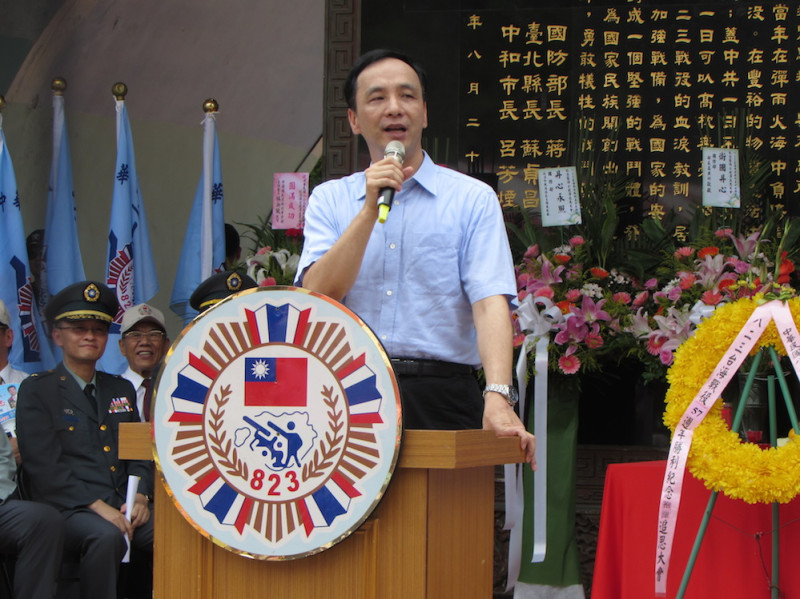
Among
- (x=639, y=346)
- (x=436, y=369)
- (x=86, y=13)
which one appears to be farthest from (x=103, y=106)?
(x=436, y=369)

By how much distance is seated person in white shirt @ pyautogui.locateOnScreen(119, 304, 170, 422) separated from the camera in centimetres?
408

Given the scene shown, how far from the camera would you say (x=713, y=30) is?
4367 mm

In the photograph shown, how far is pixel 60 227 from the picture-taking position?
4.70 meters

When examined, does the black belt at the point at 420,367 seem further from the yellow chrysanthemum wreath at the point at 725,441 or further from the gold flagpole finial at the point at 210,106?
the gold flagpole finial at the point at 210,106

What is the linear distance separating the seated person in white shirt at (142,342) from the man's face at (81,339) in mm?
491

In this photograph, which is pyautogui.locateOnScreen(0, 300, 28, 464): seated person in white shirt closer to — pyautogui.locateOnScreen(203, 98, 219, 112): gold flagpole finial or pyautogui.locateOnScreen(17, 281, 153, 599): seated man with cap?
pyautogui.locateOnScreen(17, 281, 153, 599): seated man with cap

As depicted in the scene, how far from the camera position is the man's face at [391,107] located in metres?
1.92

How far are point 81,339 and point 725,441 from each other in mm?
2048

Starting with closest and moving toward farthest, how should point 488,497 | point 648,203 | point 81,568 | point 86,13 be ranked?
1. point 488,497
2. point 81,568
3. point 648,203
4. point 86,13

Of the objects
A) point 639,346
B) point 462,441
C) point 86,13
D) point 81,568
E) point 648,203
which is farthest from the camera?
→ point 86,13

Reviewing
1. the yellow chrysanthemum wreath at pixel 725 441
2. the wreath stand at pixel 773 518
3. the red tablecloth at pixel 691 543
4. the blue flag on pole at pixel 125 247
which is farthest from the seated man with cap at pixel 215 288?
the wreath stand at pixel 773 518

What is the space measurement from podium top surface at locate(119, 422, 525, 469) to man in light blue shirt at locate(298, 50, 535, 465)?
0.30 m

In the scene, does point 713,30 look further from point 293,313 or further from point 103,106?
point 293,313

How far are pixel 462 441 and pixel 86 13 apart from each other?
173 inches
